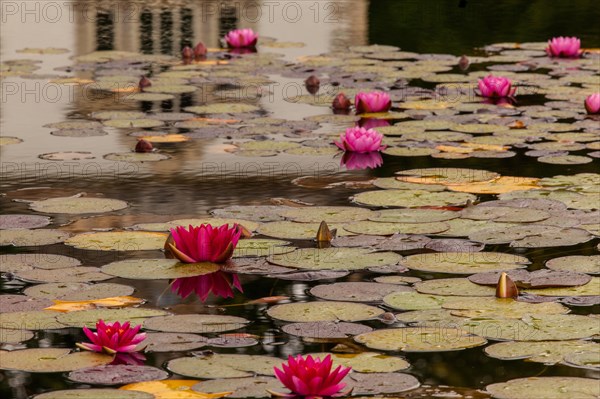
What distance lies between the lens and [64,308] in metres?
3.88

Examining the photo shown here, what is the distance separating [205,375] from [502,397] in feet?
2.40

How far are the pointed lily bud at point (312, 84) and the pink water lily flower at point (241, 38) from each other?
203 cm

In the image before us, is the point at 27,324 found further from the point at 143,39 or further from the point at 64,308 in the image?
the point at 143,39

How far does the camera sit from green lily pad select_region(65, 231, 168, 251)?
4.62 meters

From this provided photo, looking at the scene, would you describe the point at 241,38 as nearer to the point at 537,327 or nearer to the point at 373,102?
the point at 373,102

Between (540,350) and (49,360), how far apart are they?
1.28 m

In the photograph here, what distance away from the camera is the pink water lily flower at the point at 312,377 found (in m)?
3.04

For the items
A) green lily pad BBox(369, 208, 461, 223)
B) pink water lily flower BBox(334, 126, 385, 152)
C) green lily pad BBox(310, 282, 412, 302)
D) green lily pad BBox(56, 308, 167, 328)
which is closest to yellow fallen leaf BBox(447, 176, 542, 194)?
green lily pad BBox(369, 208, 461, 223)

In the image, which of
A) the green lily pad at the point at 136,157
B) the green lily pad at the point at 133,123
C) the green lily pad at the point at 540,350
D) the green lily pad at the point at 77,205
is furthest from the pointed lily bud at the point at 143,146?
the green lily pad at the point at 540,350

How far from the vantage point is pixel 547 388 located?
3.16 m

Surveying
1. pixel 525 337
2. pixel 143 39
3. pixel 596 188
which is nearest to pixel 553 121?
pixel 596 188

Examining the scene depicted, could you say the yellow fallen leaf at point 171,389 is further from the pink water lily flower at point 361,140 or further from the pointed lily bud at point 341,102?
the pointed lily bud at point 341,102

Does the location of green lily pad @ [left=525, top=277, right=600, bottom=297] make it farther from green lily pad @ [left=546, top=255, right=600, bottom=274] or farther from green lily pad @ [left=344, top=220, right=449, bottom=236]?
green lily pad @ [left=344, top=220, right=449, bottom=236]

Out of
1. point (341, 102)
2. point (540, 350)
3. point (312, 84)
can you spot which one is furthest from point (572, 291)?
point (312, 84)
